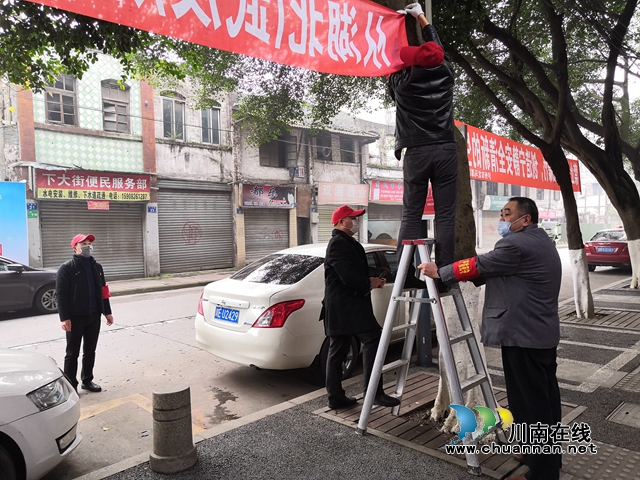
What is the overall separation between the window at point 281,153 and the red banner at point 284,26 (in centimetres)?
1804

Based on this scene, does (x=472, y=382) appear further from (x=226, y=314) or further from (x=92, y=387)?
(x=92, y=387)

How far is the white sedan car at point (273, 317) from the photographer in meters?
4.95

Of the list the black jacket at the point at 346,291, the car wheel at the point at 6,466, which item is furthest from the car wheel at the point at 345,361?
the car wheel at the point at 6,466

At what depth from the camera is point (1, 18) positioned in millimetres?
5293

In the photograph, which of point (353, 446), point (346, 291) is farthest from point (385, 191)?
point (353, 446)

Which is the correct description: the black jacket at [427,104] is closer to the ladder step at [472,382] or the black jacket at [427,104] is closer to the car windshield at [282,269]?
the ladder step at [472,382]

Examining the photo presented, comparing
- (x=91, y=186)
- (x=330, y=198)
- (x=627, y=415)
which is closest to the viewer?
(x=627, y=415)

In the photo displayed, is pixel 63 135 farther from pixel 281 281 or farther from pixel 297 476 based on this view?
pixel 297 476

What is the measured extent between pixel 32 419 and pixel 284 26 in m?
2.91

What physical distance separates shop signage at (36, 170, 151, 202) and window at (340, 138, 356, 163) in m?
10.8

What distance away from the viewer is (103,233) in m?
16.3

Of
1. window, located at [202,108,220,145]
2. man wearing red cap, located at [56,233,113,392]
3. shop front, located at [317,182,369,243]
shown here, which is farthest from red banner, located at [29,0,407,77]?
shop front, located at [317,182,369,243]

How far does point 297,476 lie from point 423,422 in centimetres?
134

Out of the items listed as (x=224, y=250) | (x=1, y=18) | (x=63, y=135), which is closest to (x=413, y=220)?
(x=1, y=18)
